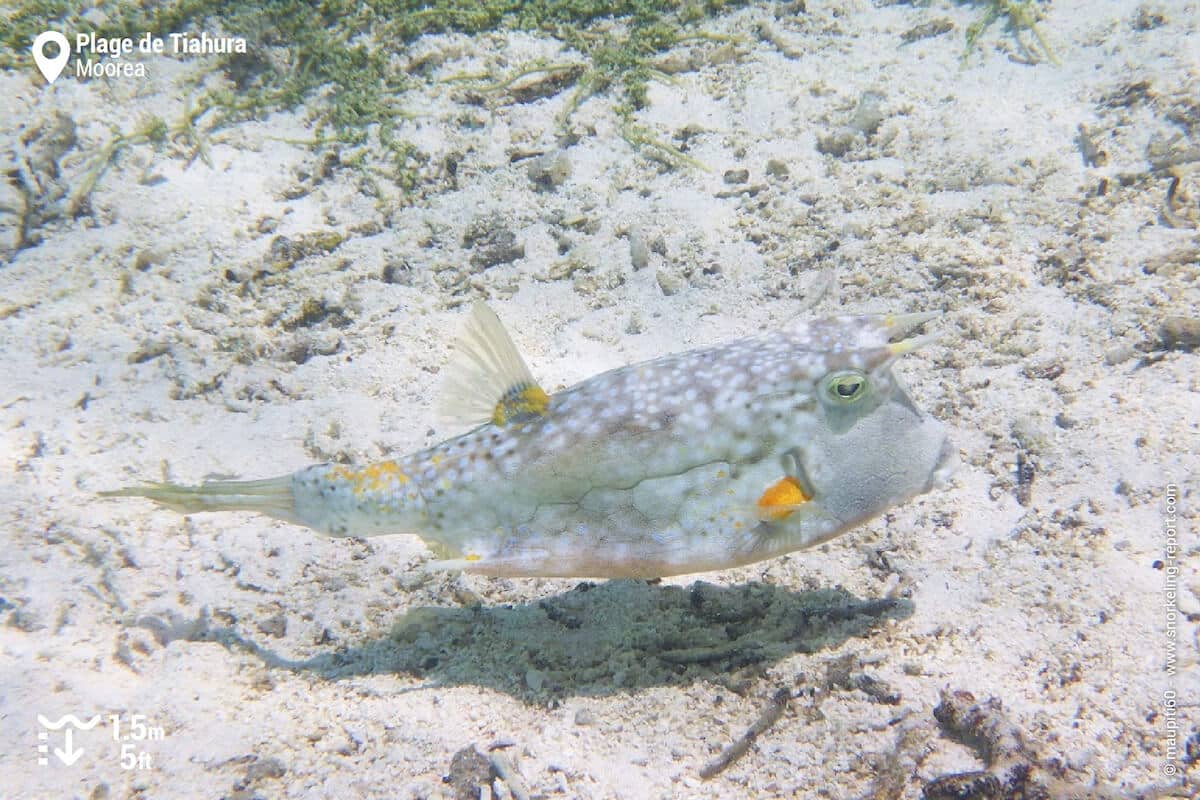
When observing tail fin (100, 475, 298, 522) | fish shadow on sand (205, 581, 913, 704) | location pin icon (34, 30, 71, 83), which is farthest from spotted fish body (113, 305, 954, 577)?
location pin icon (34, 30, 71, 83)

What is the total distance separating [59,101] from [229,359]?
3.33 m

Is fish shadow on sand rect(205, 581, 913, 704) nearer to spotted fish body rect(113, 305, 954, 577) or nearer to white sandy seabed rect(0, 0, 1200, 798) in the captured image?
white sandy seabed rect(0, 0, 1200, 798)

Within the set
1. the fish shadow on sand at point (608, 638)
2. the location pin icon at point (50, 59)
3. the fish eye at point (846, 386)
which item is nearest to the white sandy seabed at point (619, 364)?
the fish shadow on sand at point (608, 638)

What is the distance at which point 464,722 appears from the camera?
2674 millimetres

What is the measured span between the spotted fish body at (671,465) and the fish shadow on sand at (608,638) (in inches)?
20.6

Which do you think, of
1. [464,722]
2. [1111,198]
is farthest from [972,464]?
[464,722]

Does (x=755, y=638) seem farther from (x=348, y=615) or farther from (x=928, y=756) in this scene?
(x=348, y=615)

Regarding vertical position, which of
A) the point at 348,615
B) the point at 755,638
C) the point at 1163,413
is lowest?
the point at 348,615

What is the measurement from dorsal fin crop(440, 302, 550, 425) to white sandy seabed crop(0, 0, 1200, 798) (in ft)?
3.27

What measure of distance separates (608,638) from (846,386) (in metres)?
1.46

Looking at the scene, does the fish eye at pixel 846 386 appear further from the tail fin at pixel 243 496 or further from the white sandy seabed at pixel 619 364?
the tail fin at pixel 243 496

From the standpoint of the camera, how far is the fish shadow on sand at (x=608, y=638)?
280 centimetres

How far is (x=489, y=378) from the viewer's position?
2.79 m

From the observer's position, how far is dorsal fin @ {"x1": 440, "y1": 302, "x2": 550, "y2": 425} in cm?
273
